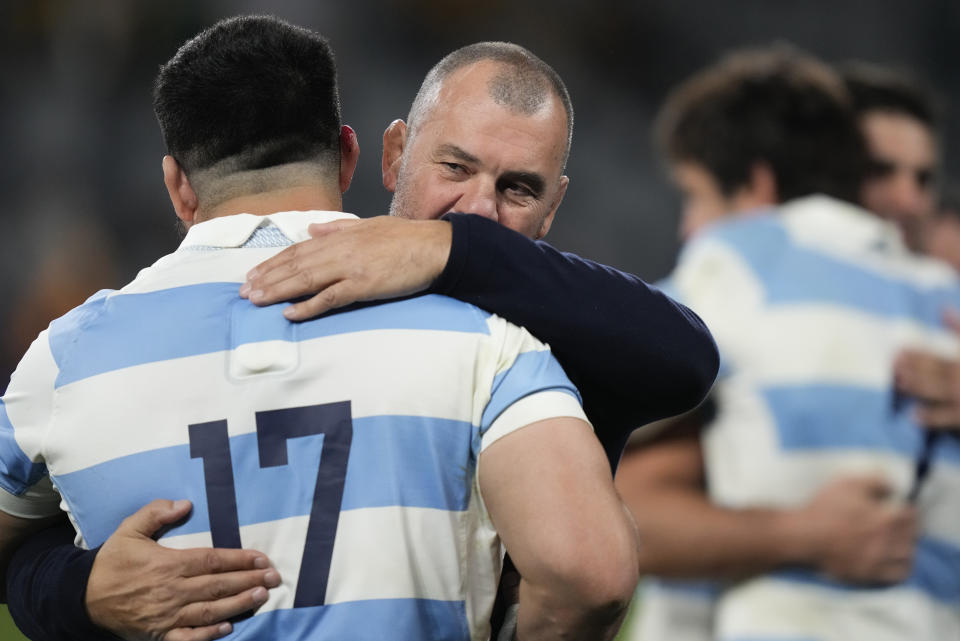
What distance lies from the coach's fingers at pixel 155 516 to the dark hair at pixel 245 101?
44 centimetres

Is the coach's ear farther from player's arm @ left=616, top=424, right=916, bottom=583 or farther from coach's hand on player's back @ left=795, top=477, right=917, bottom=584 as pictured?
coach's hand on player's back @ left=795, top=477, right=917, bottom=584

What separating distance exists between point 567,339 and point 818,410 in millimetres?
1722

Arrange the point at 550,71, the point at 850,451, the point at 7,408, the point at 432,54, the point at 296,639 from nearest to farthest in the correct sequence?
the point at 296,639 → the point at 7,408 → the point at 550,71 → the point at 850,451 → the point at 432,54

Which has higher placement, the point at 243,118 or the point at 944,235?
the point at 243,118

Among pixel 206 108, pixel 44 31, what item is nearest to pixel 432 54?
pixel 44 31

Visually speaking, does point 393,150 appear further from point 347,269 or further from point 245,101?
point 347,269

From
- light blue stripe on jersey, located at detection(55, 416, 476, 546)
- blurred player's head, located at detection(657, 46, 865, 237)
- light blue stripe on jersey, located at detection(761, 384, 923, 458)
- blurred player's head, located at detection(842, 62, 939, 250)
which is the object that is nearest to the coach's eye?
light blue stripe on jersey, located at detection(55, 416, 476, 546)

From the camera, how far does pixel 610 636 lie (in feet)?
4.65

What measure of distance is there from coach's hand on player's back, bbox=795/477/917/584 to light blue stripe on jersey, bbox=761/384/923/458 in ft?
0.34

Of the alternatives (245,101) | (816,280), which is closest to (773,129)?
(816,280)

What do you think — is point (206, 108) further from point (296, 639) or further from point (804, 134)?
point (804, 134)

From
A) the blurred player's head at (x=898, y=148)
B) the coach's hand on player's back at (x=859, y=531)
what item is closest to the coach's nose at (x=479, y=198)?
A: the coach's hand on player's back at (x=859, y=531)

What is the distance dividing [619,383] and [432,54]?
674cm

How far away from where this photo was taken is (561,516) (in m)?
1.28
